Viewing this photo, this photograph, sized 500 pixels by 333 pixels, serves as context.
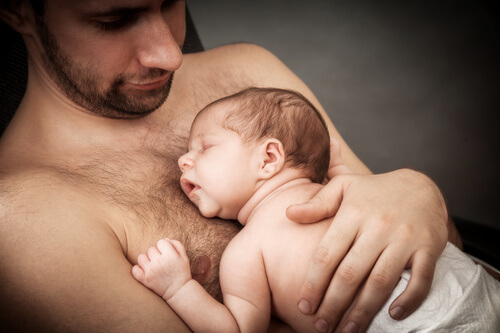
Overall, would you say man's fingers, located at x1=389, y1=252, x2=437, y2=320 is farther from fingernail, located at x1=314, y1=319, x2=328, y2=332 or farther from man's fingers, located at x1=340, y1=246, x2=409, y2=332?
fingernail, located at x1=314, y1=319, x2=328, y2=332

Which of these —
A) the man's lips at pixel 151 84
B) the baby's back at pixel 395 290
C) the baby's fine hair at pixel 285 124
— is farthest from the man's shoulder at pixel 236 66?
the baby's back at pixel 395 290

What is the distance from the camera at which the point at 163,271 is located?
1003mm

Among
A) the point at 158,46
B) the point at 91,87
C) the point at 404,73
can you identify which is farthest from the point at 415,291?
the point at 404,73

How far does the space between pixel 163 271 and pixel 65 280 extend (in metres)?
0.20

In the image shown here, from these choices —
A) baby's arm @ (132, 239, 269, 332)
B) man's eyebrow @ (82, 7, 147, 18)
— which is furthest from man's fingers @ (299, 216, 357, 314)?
man's eyebrow @ (82, 7, 147, 18)

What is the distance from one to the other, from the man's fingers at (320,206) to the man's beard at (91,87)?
23.8 inches

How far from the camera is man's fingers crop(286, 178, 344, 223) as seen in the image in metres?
1.01

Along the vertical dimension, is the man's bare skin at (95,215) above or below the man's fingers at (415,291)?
above

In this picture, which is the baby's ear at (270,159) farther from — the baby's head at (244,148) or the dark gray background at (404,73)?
the dark gray background at (404,73)

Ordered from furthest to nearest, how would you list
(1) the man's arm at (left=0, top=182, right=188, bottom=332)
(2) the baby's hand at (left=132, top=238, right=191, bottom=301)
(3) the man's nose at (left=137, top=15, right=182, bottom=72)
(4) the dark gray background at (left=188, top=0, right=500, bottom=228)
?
(4) the dark gray background at (left=188, top=0, right=500, bottom=228) → (3) the man's nose at (left=137, top=15, right=182, bottom=72) → (2) the baby's hand at (left=132, top=238, right=191, bottom=301) → (1) the man's arm at (left=0, top=182, right=188, bottom=332)

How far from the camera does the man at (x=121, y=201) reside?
0.93 m

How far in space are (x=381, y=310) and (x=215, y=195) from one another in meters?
0.49

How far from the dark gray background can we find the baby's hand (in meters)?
1.98

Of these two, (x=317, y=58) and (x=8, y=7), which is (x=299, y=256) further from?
(x=317, y=58)
